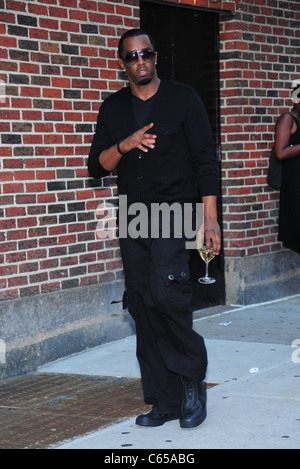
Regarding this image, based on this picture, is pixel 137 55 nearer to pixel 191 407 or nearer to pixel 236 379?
pixel 191 407

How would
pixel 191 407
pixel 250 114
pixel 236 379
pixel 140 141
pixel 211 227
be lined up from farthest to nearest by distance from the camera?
pixel 250 114, pixel 236 379, pixel 191 407, pixel 211 227, pixel 140 141

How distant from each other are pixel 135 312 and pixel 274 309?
4015 mm

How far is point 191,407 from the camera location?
5.05 metres

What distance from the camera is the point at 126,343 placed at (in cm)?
750

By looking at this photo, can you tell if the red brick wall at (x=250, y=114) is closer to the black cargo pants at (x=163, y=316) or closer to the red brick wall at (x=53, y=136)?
the red brick wall at (x=53, y=136)

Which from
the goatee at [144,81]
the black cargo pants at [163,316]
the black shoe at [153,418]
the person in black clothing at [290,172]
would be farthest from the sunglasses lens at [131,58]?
→ the person in black clothing at [290,172]

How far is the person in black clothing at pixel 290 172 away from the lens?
843 cm

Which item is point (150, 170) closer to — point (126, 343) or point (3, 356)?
point (3, 356)

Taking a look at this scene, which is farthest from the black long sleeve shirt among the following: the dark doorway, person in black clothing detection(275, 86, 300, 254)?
person in black clothing detection(275, 86, 300, 254)

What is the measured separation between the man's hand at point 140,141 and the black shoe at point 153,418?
57.9 inches

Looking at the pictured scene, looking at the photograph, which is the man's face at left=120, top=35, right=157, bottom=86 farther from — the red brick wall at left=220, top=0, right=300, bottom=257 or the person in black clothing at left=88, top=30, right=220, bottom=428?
the red brick wall at left=220, top=0, right=300, bottom=257

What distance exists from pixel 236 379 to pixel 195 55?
3.79 meters

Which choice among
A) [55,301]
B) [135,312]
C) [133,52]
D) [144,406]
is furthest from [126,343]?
[133,52]

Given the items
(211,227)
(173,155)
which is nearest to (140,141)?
(173,155)
